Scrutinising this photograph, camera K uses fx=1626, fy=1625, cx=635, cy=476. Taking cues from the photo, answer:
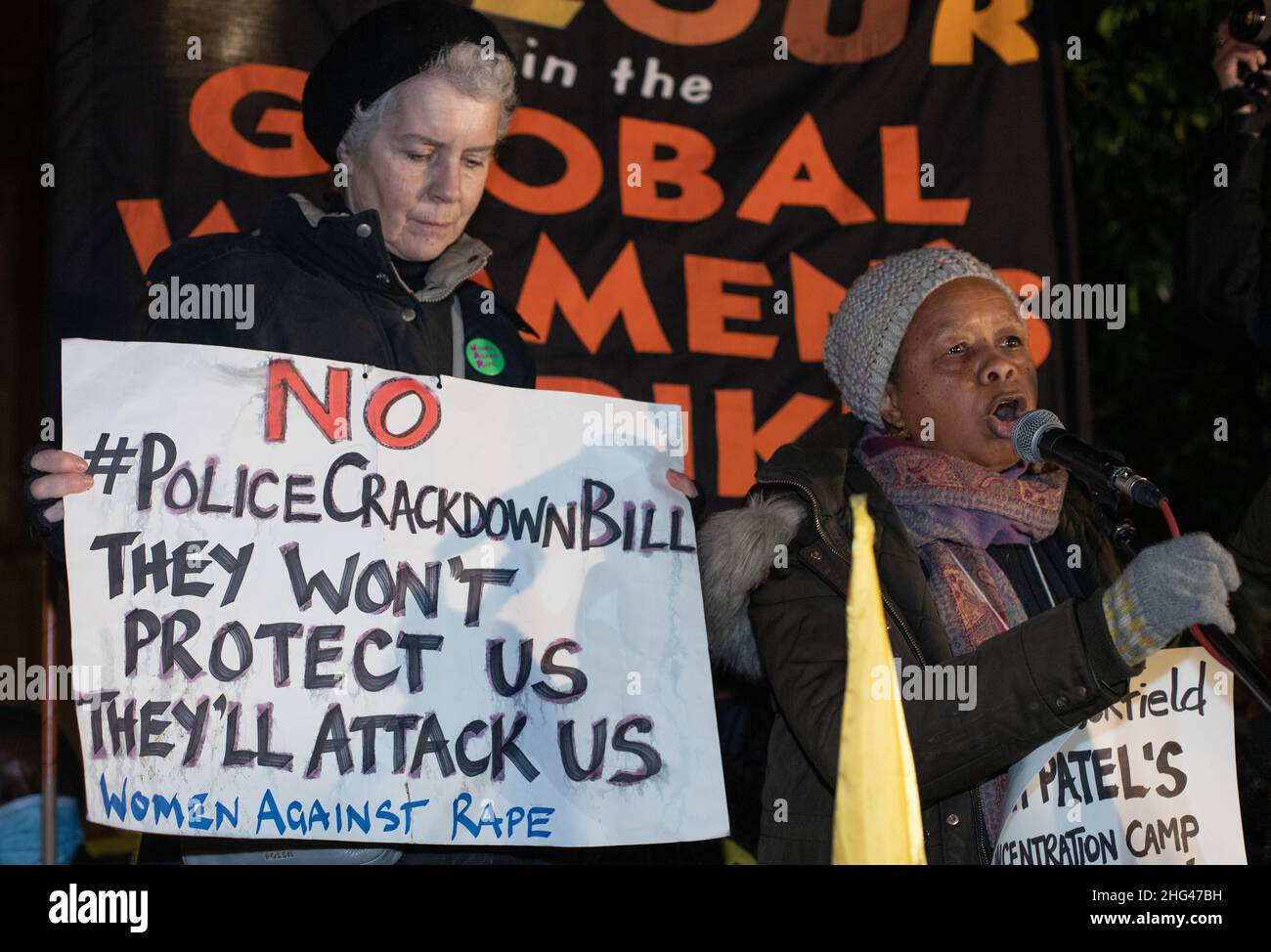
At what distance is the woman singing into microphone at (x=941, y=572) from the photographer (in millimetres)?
2512

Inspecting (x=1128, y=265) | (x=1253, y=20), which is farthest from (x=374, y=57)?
(x=1128, y=265)

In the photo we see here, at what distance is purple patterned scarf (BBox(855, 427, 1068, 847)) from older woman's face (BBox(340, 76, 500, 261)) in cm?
95

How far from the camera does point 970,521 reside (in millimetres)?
2961

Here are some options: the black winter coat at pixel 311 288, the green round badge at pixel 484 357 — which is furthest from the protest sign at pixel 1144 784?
the black winter coat at pixel 311 288

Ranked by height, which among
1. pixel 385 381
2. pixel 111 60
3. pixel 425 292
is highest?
pixel 111 60

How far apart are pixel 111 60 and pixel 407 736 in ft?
6.26

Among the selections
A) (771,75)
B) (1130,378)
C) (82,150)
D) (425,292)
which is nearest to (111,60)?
(82,150)

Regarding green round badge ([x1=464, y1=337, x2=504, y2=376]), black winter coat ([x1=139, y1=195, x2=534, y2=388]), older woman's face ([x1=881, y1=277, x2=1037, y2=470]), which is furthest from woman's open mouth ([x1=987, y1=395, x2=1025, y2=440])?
black winter coat ([x1=139, y1=195, x2=534, y2=388])

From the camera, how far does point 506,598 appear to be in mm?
2775

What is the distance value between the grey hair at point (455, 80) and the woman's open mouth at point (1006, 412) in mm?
1087

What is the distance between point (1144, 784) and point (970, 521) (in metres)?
0.55

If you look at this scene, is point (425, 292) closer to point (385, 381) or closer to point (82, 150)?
point (385, 381)

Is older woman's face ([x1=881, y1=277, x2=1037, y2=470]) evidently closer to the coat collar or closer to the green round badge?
the green round badge

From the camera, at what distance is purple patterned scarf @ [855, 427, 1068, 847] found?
2895mm
